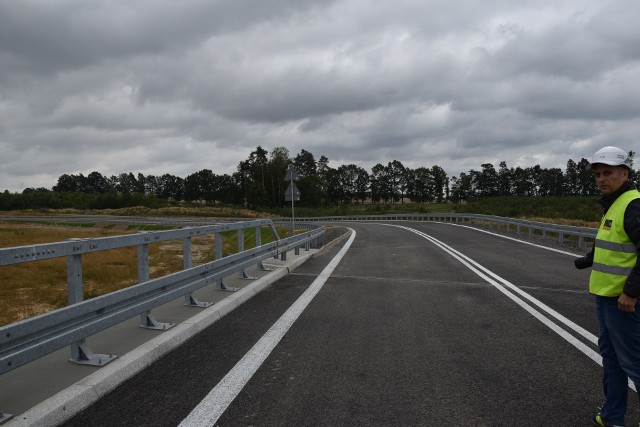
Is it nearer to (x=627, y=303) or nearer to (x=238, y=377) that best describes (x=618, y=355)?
(x=627, y=303)

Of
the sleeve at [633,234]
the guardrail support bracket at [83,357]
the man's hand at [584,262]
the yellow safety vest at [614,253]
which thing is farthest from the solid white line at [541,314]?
the guardrail support bracket at [83,357]

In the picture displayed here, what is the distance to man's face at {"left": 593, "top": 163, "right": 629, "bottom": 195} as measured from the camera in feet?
11.2

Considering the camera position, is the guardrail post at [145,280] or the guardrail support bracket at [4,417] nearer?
the guardrail support bracket at [4,417]

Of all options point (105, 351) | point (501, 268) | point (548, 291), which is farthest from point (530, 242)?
point (105, 351)

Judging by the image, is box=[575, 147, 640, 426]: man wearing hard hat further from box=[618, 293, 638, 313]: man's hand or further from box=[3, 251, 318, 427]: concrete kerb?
box=[3, 251, 318, 427]: concrete kerb

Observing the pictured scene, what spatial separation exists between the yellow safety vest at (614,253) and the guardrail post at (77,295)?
4.32 m

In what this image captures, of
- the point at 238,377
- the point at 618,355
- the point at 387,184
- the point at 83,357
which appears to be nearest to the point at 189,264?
the point at 83,357

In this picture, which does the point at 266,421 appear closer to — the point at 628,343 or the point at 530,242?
the point at 628,343

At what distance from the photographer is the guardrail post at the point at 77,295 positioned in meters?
4.41

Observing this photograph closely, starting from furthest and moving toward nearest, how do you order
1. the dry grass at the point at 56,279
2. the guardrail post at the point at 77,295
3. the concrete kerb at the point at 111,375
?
the dry grass at the point at 56,279 → the guardrail post at the point at 77,295 → the concrete kerb at the point at 111,375

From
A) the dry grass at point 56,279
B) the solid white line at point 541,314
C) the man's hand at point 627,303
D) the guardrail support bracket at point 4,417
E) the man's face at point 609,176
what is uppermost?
the man's face at point 609,176

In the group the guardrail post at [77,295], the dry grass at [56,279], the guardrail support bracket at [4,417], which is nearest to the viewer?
the guardrail support bracket at [4,417]

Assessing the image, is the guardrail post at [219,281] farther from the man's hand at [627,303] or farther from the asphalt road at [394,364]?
the man's hand at [627,303]

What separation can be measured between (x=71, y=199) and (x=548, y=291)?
119446 mm
